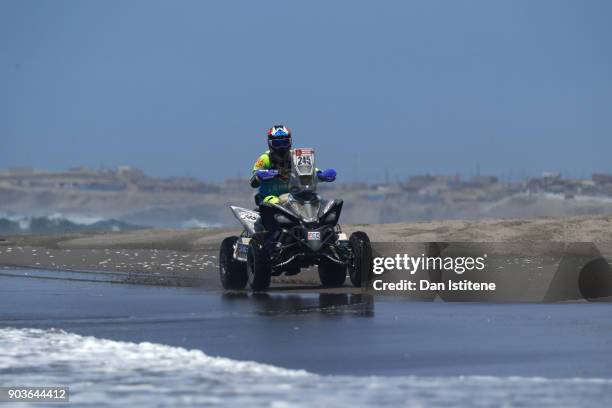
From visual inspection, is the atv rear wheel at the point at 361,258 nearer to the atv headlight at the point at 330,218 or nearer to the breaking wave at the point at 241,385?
the atv headlight at the point at 330,218

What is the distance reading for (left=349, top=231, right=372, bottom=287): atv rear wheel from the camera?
→ 2027 centimetres

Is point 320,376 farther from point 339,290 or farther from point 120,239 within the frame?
point 120,239

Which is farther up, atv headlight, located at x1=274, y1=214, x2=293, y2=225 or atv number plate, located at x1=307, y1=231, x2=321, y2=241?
atv headlight, located at x1=274, y1=214, x2=293, y2=225

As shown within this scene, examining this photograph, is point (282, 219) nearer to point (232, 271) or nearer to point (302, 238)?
point (302, 238)

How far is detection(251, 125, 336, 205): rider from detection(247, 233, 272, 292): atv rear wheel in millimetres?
650

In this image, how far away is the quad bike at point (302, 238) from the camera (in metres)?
20.4

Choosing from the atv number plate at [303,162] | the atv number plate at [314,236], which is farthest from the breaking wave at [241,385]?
the atv number plate at [303,162]

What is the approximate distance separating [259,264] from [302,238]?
2.42ft

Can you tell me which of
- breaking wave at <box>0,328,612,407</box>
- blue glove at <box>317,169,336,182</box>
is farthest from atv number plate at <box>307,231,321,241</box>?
breaking wave at <box>0,328,612,407</box>

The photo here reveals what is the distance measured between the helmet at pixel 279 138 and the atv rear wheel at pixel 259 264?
1358mm

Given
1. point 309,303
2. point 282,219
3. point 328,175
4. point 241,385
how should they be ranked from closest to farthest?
point 241,385 → point 309,303 → point 282,219 → point 328,175

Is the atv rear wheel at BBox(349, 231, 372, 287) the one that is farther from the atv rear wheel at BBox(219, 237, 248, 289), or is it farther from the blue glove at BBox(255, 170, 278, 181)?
the atv rear wheel at BBox(219, 237, 248, 289)

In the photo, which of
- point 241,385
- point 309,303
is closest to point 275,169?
point 309,303

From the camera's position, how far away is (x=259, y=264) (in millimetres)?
20547
